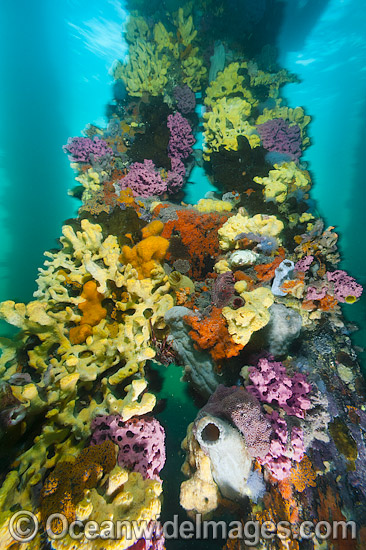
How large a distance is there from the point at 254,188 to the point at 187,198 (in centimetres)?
243

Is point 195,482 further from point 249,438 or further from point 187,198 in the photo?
point 187,198

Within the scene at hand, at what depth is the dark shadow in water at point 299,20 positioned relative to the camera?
24.5 feet

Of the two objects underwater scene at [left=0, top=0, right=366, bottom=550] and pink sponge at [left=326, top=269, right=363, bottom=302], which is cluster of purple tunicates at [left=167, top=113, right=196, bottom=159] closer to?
underwater scene at [left=0, top=0, right=366, bottom=550]

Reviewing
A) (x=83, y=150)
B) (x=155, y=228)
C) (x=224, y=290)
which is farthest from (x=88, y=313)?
(x=83, y=150)

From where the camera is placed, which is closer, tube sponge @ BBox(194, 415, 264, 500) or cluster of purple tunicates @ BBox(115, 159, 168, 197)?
tube sponge @ BBox(194, 415, 264, 500)

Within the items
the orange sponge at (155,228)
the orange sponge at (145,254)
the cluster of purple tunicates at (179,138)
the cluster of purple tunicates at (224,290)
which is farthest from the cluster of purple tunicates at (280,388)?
the cluster of purple tunicates at (179,138)

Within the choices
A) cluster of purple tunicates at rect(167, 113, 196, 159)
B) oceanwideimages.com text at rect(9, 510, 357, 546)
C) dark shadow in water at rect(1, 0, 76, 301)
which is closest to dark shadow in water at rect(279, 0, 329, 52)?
cluster of purple tunicates at rect(167, 113, 196, 159)

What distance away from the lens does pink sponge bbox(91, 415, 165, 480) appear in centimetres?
210

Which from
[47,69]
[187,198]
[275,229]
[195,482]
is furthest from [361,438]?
[47,69]

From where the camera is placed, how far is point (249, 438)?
224cm

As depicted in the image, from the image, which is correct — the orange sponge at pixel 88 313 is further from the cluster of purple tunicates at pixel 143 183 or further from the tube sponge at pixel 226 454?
Result: the cluster of purple tunicates at pixel 143 183

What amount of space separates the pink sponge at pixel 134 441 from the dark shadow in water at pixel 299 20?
12323 mm

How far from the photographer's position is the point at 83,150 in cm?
698

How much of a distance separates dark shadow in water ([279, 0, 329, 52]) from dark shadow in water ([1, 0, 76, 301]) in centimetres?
851
